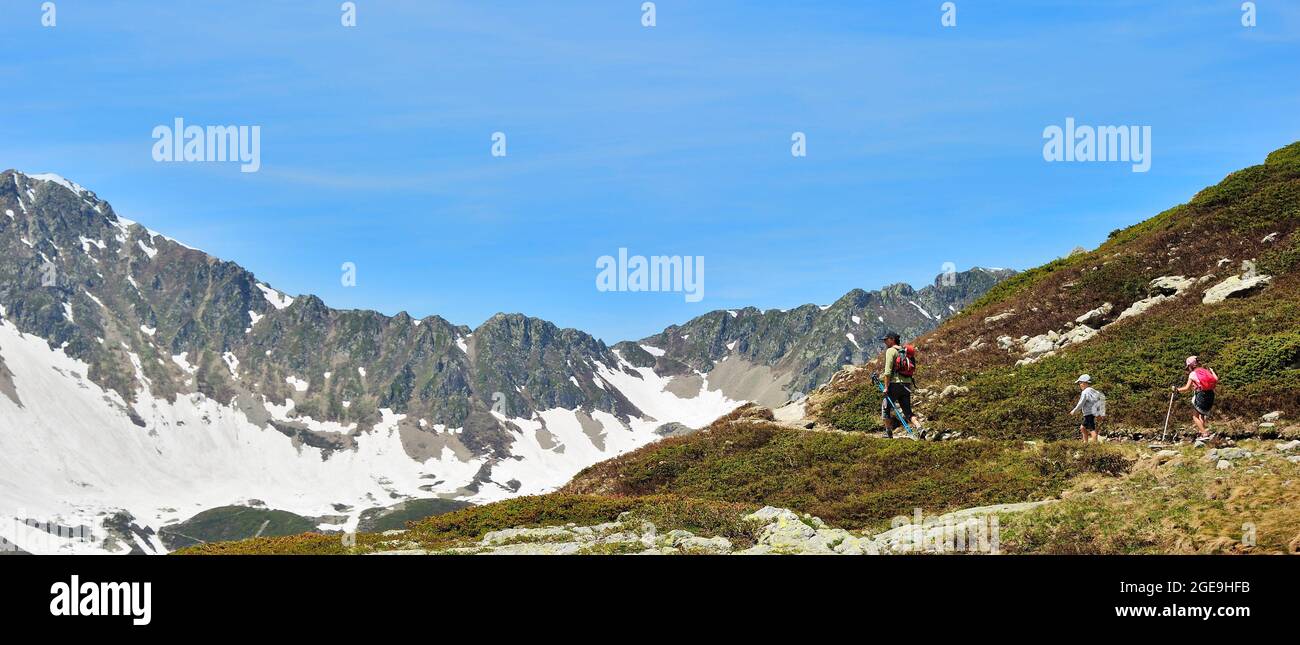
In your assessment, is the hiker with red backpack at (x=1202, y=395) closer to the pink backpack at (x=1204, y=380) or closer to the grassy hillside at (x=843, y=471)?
the pink backpack at (x=1204, y=380)

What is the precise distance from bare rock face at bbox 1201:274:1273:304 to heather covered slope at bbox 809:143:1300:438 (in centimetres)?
6

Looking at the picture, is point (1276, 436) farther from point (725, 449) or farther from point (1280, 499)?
point (725, 449)

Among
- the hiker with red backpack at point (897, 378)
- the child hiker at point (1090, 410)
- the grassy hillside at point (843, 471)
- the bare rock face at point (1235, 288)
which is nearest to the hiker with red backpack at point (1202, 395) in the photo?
the child hiker at point (1090, 410)

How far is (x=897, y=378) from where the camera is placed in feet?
92.4

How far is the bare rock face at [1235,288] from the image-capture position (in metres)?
38.0

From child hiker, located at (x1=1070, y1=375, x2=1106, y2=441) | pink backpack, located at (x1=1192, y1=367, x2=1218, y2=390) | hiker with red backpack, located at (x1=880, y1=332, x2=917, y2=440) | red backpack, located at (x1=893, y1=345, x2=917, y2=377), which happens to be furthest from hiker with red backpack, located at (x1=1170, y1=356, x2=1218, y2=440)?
red backpack, located at (x1=893, y1=345, x2=917, y2=377)

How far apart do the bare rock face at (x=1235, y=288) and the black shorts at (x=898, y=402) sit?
58.2 feet

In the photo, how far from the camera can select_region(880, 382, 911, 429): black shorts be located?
2871 cm

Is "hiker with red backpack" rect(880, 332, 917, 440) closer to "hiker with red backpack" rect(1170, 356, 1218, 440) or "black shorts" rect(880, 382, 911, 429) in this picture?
"black shorts" rect(880, 382, 911, 429)

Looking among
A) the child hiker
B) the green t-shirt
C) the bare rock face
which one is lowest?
the child hiker

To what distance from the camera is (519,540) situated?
21109 mm

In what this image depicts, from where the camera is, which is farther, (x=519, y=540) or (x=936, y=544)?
(x=519, y=540)
